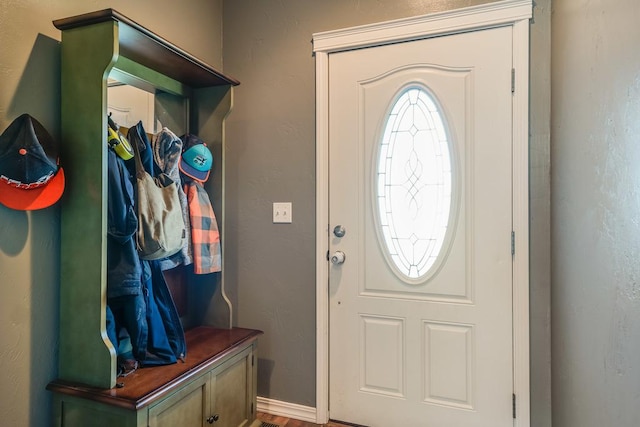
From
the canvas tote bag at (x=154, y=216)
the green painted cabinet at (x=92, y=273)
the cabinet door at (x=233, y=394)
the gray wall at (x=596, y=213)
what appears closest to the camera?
the gray wall at (x=596, y=213)

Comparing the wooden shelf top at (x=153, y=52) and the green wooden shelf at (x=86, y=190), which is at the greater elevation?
the wooden shelf top at (x=153, y=52)

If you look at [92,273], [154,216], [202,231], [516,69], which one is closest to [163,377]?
[92,273]

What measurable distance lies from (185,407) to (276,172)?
126 centimetres

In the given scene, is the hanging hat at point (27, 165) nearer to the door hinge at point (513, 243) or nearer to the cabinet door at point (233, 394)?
the cabinet door at point (233, 394)

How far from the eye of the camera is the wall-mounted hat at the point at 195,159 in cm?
190

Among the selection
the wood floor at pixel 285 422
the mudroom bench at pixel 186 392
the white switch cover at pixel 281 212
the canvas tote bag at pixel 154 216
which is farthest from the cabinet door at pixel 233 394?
the white switch cover at pixel 281 212

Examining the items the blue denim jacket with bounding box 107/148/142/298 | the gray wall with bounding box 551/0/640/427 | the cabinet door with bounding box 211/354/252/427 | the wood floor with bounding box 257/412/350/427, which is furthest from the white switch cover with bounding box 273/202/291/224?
the gray wall with bounding box 551/0/640/427

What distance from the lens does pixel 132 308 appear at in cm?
148

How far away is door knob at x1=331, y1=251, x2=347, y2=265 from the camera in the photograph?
2.10 meters

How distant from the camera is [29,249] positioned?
137cm

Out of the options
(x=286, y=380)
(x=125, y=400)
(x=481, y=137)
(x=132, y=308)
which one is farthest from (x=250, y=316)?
(x=481, y=137)

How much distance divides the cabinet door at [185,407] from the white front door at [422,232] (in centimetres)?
76

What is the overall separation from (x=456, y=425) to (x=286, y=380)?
3.04 ft

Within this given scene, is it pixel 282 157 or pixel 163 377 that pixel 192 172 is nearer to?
pixel 282 157
